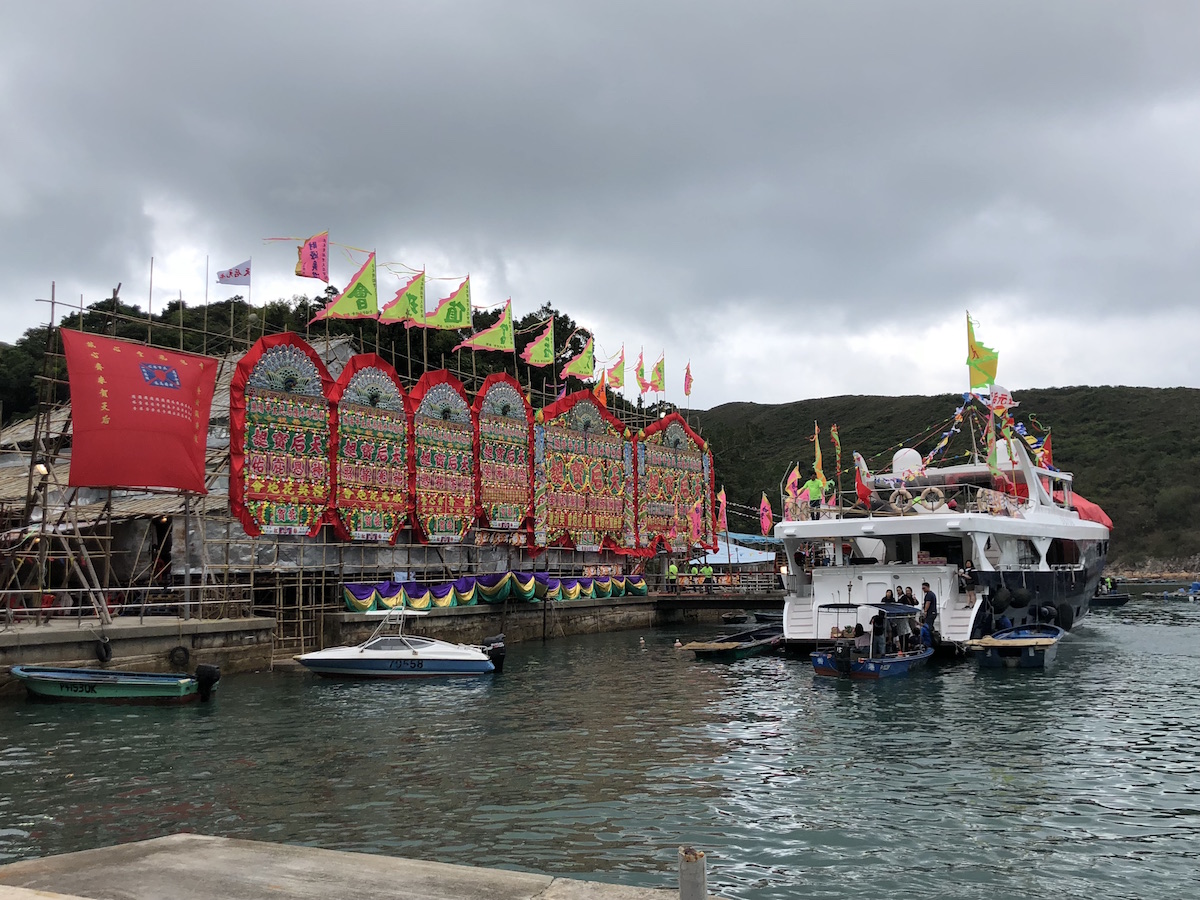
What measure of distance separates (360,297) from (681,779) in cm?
2292

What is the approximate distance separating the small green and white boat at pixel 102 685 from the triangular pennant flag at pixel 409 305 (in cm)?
1583

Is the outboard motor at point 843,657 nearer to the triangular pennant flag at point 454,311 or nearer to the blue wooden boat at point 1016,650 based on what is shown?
the blue wooden boat at point 1016,650

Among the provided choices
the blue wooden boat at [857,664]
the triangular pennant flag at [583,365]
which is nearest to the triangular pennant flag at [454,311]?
the triangular pennant flag at [583,365]

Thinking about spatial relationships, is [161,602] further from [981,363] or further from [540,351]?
[981,363]

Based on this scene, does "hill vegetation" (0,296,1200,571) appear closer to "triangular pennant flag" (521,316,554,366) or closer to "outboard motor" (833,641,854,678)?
"triangular pennant flag" (521,316,554,366)

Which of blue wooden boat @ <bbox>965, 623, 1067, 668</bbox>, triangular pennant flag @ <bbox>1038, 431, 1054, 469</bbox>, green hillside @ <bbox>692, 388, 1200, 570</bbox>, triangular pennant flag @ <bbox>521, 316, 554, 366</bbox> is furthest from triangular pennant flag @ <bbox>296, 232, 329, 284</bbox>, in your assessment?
green hillside @ <bbox>692, 388, 1200, 570</bbox>

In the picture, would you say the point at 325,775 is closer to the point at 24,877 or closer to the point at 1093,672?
the point at 24,877

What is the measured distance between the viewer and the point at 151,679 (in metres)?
22.8

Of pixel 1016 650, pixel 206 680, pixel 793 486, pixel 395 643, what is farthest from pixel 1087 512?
pixel 206 680

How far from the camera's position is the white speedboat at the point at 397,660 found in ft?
92.1

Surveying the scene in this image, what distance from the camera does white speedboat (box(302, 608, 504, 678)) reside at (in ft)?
92.1

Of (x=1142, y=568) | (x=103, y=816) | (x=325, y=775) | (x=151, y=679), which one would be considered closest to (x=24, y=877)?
(x=103, y=816)

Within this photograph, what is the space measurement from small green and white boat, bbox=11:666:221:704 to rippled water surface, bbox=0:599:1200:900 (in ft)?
1.74

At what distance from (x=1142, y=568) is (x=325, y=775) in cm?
10964
